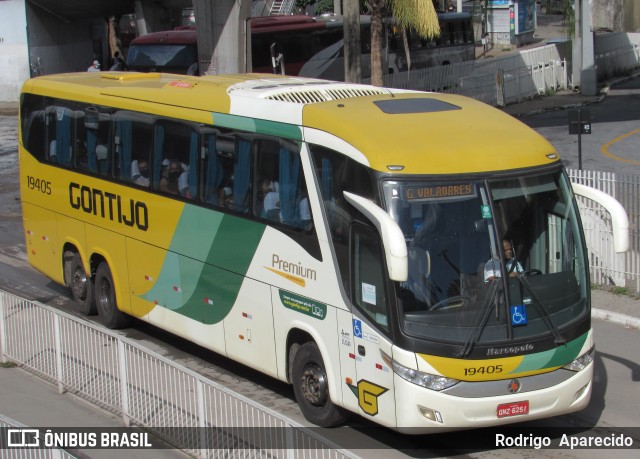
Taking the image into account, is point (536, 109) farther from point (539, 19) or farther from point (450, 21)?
point (539, 19)

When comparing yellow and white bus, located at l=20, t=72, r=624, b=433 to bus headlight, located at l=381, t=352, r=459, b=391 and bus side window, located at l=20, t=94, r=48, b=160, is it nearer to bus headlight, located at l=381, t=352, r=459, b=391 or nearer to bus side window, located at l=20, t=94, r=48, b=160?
bus headlight, located at l=381, t=352, r=459, b=391

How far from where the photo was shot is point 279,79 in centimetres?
1269

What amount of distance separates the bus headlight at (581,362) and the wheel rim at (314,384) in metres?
2.38

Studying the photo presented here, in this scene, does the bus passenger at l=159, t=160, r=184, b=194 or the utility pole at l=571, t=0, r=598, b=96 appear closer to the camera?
the bus passenger at l=159, t=160, r=184, b=194

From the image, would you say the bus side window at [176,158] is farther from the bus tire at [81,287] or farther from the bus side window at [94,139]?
the bus tire at [81,287]

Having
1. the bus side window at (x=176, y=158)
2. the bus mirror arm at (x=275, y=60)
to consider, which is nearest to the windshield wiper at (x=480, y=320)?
the bus side window at (x=176, y=158)

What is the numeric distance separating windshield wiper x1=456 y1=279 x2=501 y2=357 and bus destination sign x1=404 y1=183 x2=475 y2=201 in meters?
0.84

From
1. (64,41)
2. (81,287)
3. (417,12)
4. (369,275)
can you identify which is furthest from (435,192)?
(64,41)

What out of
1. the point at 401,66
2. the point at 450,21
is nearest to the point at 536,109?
the point at 401,66

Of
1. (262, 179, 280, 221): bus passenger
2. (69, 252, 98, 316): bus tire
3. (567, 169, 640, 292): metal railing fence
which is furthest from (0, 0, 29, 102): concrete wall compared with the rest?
(262, 179, 280, 221): bus passenger

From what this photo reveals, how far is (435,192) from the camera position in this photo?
8719mm

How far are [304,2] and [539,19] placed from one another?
88.1 feet

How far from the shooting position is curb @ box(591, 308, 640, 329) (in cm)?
1329

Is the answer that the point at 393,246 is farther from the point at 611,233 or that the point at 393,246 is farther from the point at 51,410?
the point at 611,233
